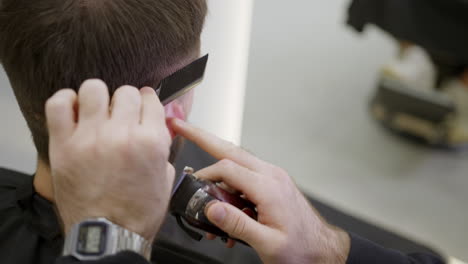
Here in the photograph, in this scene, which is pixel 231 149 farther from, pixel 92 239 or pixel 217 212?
pixel 92 239

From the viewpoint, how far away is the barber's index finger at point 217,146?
2.60 ft

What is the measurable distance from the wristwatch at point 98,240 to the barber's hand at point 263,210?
6.4 inches

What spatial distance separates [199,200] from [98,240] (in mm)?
207

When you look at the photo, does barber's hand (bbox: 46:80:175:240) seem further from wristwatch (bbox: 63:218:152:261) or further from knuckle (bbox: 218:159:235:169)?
knuckle (bbox: 218:159:235:169)

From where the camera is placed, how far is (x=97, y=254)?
2.02 feet

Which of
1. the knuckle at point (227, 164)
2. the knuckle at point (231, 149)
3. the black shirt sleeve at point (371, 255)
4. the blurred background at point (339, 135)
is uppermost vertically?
the knuckle at point (231, 149)

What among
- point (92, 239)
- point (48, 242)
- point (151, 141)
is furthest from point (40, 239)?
point (151, 141)

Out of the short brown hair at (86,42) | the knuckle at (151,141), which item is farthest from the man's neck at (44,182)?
the knuckle at (151,141)

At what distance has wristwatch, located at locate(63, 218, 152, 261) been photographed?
61cm

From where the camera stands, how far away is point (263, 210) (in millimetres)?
761

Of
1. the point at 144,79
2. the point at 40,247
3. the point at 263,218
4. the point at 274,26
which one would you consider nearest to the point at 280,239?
the point at 263,218

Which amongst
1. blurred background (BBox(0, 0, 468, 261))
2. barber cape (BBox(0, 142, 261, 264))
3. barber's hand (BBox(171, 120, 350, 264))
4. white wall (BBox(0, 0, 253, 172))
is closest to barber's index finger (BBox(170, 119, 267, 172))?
barber's hand (BBox(171, 120, 350, 264))

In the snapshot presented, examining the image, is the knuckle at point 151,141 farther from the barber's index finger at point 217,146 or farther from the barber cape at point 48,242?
the barber cape at point 48,242

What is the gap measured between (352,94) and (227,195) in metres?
1.89
